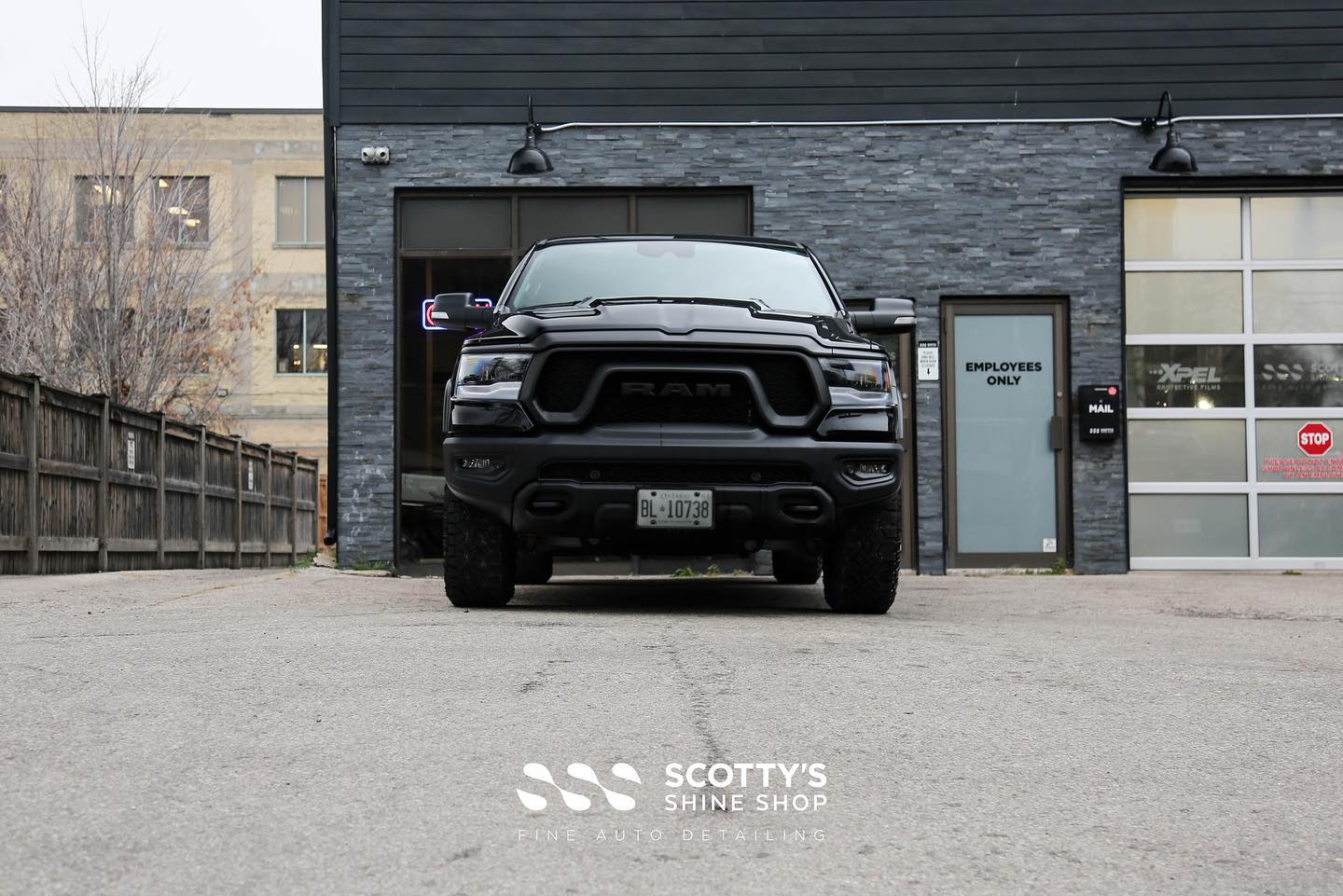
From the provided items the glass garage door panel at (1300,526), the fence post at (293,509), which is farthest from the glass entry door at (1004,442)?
the fence post at (293,509)

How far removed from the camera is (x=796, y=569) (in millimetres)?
9664

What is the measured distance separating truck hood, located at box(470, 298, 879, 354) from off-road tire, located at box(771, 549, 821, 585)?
291 cm

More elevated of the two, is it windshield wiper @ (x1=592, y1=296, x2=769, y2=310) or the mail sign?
windshield wiper @ (x1=592, y1=296, x2=769, y2=310)

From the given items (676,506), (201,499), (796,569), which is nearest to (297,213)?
(201,499)

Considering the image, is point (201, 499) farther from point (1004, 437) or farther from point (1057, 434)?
point (1057, 434)

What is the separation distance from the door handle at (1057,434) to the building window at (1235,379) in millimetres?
666

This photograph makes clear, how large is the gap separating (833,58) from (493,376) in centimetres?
716

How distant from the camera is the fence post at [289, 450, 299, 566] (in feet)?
70.9

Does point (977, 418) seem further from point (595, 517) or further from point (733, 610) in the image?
point (595, 517)

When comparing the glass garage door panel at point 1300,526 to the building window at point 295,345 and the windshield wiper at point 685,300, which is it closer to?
the windshield wiper at point 685,300

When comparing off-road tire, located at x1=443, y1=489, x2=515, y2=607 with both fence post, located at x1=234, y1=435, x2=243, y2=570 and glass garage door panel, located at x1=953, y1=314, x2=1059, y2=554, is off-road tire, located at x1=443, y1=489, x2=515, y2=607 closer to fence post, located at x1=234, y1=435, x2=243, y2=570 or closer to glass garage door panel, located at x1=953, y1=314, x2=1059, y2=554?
glass garage door panel, located at x1=953, y1=314, x2=1059, y2=554

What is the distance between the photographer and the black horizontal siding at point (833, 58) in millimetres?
12289

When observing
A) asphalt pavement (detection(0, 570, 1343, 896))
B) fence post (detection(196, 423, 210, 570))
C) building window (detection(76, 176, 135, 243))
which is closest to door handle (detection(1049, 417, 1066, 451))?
asphalt pavement (detection(0, 570, 1343, 896))

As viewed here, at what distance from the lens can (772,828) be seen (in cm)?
280
